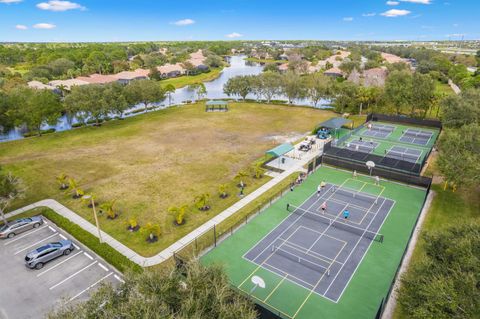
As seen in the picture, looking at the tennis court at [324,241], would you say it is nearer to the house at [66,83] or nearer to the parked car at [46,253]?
the parked car at [46,253]

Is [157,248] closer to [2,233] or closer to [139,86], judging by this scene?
[2,233]

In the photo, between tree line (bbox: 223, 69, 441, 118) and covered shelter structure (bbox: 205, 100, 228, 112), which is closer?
tree line (bbox: 223, 69, 441, 118)

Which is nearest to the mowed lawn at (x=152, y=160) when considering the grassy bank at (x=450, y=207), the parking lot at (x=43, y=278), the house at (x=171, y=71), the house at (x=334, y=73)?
the parking lot at (x=43, y=278)

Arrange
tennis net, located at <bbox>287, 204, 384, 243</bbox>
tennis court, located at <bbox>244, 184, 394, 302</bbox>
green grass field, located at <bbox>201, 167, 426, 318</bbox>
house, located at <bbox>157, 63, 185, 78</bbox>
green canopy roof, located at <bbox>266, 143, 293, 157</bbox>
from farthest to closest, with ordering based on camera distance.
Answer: house, located at <bbox>157, 63, 185, 78</bbox>, green canopy roof, located at <bbox>266, 143, 293, 157</bbox>, tennis net, located at <bbox>287, 204, 384, 243</bbox>, tennis court, located at <bbox>244, 184, 394, 302</bbox>, green grass field, located at <bbox>201, 167, 426, 318</bbox>

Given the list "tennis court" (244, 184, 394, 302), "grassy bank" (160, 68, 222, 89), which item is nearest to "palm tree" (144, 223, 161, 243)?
"tennis court" (244, 184, 394, 302)

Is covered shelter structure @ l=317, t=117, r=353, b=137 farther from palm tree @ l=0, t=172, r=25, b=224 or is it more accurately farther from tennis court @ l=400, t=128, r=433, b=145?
palm tree @ l=0, t=172, r=25, b=224

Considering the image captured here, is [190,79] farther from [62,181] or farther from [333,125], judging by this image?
[62,181]
